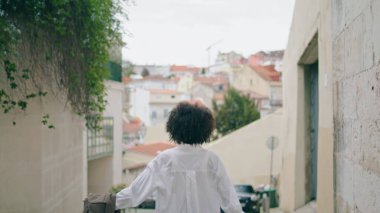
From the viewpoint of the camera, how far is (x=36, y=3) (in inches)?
202

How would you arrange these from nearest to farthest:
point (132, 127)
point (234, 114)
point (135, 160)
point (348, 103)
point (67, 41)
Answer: point (348, 103)
point (67, 41)
point (135, 160)
point (234, 114)
point (132, 127)

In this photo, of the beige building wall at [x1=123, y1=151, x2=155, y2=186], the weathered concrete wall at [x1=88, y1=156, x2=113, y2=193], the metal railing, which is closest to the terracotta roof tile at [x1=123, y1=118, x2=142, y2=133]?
the beige building wall at [x1=123, y1=151, x2=155, y2=186]

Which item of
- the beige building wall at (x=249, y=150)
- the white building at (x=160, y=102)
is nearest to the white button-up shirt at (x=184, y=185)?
the beige building wall at (x=249, y=150)

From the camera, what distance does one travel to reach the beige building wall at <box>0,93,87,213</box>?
5059 millimetres

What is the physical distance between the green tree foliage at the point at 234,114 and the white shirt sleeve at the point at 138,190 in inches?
1354

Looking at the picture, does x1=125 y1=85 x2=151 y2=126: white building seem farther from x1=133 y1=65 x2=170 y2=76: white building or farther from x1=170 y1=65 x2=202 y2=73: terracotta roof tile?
x1=133 y1=65 x2=170 y2=76: white building

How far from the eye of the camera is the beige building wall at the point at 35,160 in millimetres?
5059

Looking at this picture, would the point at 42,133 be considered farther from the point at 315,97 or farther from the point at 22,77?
the point at 315,97

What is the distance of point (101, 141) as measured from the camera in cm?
1309

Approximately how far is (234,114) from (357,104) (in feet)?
114

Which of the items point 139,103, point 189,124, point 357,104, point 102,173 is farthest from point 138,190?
point 139,103

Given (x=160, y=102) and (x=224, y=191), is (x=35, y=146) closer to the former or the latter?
(x=224, y=191)

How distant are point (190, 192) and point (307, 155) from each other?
18.1 ft

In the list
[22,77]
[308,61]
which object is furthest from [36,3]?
[308,61]
